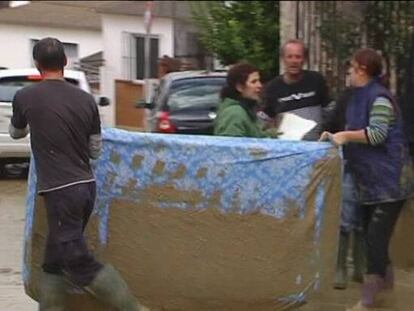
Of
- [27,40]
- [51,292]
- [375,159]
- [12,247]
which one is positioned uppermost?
[27,40]

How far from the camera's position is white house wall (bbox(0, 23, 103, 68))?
26.4 m

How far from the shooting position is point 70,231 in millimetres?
5629

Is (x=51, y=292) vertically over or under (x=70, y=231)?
under

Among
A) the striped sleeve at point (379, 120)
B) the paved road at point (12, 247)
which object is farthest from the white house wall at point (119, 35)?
the striped sleeve at point (379, 120)

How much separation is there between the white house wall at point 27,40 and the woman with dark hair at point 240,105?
1764 cm

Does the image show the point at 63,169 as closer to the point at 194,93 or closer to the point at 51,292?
the point at 51,292

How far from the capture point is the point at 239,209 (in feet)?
19.3

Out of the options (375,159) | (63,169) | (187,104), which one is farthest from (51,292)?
(187,104)

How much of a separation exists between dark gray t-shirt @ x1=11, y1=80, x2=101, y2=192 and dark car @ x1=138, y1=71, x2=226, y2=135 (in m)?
7.86

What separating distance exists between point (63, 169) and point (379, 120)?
77.4 inches

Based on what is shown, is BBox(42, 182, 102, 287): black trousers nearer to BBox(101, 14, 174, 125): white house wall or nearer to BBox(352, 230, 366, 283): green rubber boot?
BBox(352, 230, 366, 283): green rubber boot

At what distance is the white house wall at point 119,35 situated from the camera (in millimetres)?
30969

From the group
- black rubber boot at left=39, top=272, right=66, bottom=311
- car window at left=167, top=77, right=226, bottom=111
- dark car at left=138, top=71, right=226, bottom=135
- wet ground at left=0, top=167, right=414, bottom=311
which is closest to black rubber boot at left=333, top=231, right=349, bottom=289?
wet ground at left=0, top=167, right=414, bottom=311

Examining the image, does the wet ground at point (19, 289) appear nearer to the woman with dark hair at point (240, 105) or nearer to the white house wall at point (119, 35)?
the woman with dark hair at point (240, 105)
